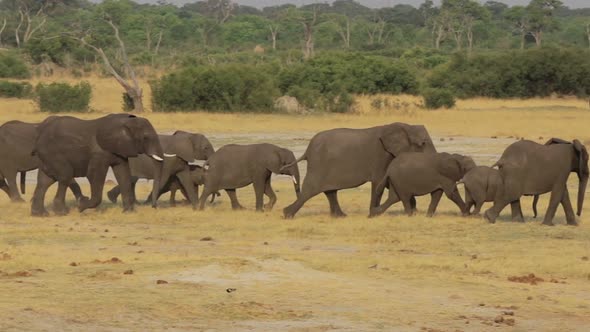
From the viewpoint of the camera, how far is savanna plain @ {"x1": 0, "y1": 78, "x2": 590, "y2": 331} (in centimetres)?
979

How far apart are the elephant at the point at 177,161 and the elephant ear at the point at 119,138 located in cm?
107

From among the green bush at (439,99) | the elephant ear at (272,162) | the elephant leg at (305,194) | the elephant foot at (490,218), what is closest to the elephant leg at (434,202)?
the elephant foot at (490,218)

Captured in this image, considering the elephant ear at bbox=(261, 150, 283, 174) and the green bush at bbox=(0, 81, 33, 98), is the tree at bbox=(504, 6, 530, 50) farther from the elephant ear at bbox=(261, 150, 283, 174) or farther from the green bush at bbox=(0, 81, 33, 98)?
the elephant ear at bbox=(261, 150, 283, 174)

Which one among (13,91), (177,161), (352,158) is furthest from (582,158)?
(13,91)

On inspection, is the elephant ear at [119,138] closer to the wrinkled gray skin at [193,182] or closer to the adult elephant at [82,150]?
the adult elephant at [82,150]

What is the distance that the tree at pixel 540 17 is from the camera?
109188 mm

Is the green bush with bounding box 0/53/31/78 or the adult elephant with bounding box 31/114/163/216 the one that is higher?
the adult elephant with bounding box 31/114/163/216

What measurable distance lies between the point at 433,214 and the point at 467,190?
1.98 ft

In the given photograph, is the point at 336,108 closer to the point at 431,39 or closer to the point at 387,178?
the point at 387,178

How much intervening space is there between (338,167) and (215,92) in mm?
28661

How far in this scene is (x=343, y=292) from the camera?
11000 millimetres

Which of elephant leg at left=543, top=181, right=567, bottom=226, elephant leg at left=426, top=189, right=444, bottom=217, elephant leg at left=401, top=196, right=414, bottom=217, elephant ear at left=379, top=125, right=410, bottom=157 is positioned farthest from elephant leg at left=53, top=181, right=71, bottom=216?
elephant leg at left=543, top=181, right=567, bottom=226

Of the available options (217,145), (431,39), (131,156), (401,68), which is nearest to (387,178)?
(131,156)

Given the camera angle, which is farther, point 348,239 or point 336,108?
point 336,108
